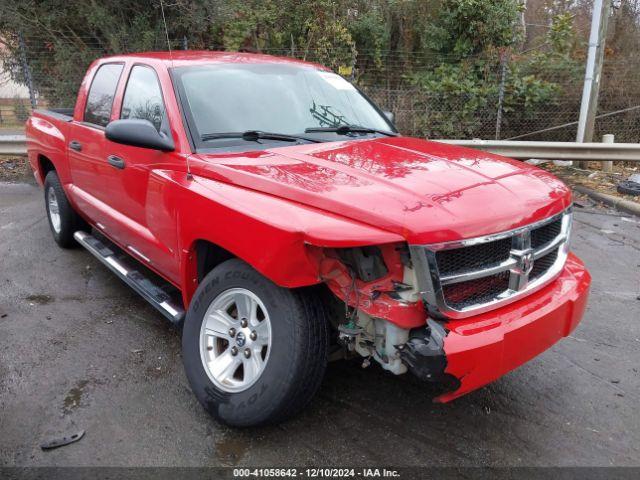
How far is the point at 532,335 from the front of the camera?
243 cm

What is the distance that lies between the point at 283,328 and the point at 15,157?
31.6 feet

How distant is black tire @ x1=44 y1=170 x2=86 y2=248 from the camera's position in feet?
16.5

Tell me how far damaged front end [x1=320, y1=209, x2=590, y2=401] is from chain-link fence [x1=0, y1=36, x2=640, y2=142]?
8.60 metres

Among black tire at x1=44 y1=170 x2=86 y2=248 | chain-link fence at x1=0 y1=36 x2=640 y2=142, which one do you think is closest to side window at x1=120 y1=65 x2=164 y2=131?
black tire at x1=44 y1=170 x2=86 y2=248

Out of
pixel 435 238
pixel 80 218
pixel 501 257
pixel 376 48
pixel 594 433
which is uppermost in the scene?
pixel 376 48

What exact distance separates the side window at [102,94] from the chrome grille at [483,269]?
2990 millimetres

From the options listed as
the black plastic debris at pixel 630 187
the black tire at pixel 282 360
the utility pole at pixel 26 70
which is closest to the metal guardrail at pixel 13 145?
the utility pole at pixel 26 70

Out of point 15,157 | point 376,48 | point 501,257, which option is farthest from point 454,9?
point 501,257

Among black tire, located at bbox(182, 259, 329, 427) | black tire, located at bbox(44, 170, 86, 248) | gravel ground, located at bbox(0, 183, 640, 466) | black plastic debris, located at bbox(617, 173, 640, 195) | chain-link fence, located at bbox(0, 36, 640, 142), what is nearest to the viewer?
black tire, located at bbox(182, 259, 329, 427)

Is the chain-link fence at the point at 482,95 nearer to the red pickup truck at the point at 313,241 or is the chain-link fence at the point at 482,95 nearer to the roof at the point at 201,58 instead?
the roof at the point at 201,58

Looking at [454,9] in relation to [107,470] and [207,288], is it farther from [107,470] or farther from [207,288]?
[107,470]

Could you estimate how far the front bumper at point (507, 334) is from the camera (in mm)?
2186

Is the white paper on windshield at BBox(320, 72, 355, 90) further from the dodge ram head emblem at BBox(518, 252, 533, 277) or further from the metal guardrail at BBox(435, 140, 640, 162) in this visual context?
the metal guardrail at BBox(435, 140, 640, 162)

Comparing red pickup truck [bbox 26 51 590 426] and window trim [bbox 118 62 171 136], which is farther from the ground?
window trim [bbox 118 62 171 136]
